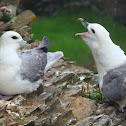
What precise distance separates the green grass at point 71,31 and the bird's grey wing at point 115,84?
4293mm

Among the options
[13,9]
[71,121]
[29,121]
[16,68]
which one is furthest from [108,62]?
[13,9]

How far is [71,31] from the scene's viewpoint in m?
12.7

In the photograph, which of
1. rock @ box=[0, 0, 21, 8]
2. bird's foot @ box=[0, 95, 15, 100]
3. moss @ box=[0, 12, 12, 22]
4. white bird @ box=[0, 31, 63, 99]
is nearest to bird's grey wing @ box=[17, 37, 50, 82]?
white bird @ box=[0, 31, 63, 99]

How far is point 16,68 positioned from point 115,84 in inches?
62.7

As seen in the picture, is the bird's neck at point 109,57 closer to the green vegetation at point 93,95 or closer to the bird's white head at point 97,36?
the bird's white head at point 97,36

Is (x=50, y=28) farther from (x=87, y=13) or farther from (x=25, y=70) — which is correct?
(x=25, y=70)

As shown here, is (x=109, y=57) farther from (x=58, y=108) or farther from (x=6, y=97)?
(x=6, y=97)

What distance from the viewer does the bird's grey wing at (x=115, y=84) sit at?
5906mm

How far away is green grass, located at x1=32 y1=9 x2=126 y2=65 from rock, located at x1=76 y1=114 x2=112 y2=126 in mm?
4637

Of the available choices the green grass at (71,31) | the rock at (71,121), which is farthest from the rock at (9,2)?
the rock at (71,121)

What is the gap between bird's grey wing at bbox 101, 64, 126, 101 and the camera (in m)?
5.91

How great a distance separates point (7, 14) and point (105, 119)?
4166 mm

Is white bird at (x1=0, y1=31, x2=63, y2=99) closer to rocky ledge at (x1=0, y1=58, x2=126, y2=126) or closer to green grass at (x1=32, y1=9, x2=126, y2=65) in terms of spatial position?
rocky ledge at (x1=0, y1=58, x2=126, y2=126)

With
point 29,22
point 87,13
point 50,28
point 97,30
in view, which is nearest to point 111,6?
point 87,13
